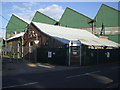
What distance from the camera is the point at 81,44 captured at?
19031 millimetres

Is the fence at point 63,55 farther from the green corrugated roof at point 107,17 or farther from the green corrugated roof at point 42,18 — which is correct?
the green corrugated roof at point 42,18

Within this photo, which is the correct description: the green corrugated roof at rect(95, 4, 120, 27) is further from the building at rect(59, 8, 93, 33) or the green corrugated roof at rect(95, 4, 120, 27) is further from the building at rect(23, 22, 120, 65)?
the building at rect(23, 22, 120, 65)

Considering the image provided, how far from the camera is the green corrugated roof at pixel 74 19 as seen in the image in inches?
1479

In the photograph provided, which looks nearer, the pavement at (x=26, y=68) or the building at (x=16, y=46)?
the pavement at (x=26, y=68)

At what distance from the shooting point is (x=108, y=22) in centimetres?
3550

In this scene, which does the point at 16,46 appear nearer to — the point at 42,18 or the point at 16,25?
the point at 42,18

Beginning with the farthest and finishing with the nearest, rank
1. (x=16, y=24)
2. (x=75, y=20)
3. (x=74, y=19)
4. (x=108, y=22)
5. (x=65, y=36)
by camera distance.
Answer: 1. (x=16, y=24)
2. (x=74, y=19)
3. (x=75, y=20)
4. (x=108, y=22)
5. (x=65, y=36)

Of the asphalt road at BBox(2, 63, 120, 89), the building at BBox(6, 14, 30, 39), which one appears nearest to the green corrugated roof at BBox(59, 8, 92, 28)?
the building at BBox(6, 14, 30, 39)

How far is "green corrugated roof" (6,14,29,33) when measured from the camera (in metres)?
46.6

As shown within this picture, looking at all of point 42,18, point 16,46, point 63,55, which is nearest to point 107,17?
point 42,18

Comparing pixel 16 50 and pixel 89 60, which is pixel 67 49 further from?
pixel 16 50

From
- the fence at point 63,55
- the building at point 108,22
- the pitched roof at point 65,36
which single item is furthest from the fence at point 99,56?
the building at point 108,22

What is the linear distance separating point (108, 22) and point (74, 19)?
8398 millimetres

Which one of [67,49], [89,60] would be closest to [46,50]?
[67,49]
